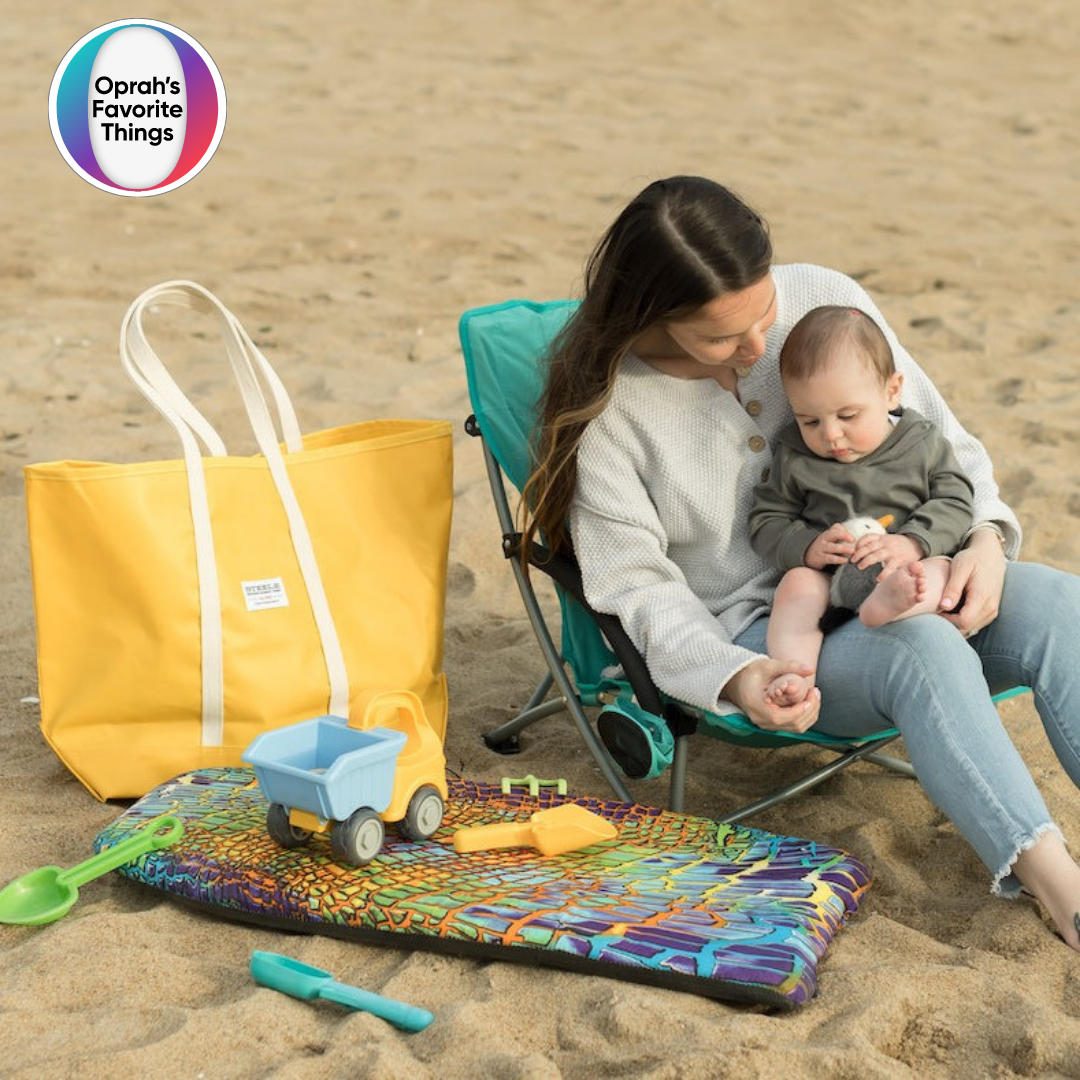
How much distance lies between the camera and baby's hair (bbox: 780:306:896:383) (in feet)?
9.87

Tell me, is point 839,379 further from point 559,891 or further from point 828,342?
point 559,891

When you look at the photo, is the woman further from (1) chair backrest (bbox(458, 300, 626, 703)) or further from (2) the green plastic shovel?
(2) the green plastic shovel

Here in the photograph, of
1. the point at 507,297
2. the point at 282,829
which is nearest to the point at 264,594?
the point at 282,829

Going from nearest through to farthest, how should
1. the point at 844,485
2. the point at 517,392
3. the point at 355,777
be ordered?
the point at 355,777 < the point at 844,485 < the point at 517,392

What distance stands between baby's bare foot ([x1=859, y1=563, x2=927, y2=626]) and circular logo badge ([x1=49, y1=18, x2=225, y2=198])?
4.01 meters

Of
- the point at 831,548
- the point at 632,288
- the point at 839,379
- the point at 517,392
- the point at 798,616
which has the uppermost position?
the point at 632,288

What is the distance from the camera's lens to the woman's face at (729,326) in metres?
2.95

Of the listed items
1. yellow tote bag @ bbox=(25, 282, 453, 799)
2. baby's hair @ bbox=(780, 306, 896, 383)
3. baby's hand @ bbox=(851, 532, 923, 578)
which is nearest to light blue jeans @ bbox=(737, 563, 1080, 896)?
baby's hand @ bbox=(851, 532, 923, 578)

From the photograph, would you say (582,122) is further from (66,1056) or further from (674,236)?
(66,1056)

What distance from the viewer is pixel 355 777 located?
272 cm

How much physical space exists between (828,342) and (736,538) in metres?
0.44

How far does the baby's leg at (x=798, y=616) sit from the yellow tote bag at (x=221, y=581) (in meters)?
0.77

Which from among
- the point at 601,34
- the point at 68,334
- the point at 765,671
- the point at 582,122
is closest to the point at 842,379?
the point at 765,671

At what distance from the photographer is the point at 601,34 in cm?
1188
